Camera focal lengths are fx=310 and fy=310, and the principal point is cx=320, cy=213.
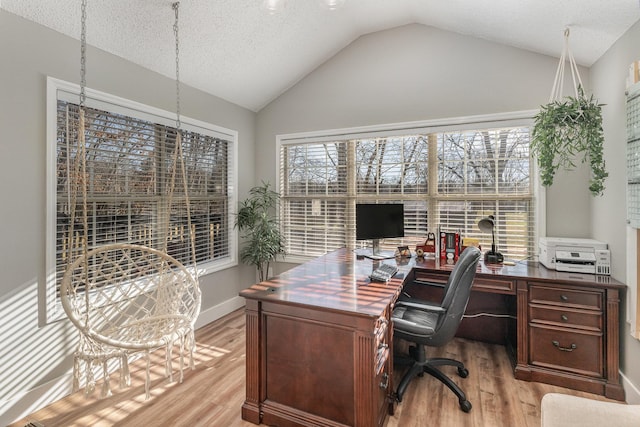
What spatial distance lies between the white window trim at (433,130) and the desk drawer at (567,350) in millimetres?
978

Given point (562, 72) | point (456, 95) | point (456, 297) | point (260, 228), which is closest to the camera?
point (456, 297)

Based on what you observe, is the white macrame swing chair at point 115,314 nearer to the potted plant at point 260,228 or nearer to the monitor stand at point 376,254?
the potted plant at point 260,228

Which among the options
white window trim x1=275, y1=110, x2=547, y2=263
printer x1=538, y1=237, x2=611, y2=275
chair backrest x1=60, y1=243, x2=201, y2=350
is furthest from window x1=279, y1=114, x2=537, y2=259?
chair backrest x1=60, y1=243, x2=201, y2=350

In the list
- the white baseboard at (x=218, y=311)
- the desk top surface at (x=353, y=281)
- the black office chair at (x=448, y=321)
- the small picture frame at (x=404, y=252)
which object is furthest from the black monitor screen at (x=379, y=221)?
the white baseboard at (x=218, y=311)

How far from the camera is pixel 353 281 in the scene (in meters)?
2.24

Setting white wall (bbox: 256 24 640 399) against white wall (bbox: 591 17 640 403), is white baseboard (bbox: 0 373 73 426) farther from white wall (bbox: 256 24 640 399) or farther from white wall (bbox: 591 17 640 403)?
white wall (bbox: 591 17 640 403)

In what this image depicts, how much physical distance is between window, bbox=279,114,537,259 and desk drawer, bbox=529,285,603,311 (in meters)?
0.77

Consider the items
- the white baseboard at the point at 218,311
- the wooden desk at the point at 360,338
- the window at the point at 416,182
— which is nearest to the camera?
the wooden desk at the point at 360,338

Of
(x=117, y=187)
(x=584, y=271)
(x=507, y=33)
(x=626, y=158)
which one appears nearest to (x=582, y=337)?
(x=584, y=271)

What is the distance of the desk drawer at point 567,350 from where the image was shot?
226cm

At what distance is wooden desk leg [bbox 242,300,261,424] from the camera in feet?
6.31

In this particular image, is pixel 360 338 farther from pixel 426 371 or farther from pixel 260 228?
pixel 260 228

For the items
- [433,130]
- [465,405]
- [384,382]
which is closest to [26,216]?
[384,382]

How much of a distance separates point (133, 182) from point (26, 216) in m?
0.83
